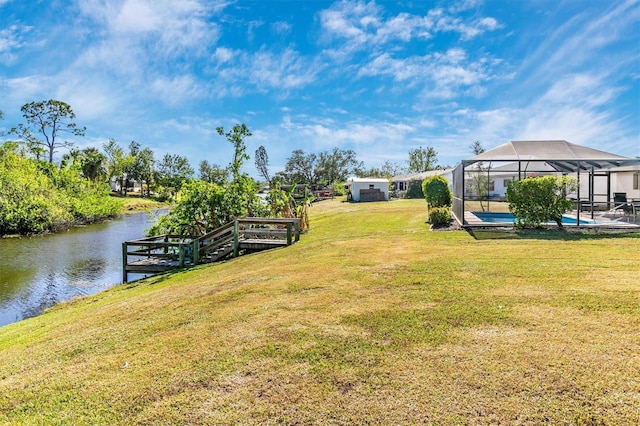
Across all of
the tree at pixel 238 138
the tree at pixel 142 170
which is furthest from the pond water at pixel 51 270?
the tree at pixel 142 170

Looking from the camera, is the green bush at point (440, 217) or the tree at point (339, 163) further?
the tree at point (339, 163)

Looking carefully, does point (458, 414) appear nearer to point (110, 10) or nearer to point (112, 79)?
point (110, 10)

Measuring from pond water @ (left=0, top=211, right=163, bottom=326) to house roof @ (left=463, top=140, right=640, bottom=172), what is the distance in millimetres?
12865

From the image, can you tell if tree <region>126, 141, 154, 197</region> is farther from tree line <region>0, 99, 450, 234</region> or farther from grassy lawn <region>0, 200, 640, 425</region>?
grassy lawn <region>0, 200, 640, 425</region>

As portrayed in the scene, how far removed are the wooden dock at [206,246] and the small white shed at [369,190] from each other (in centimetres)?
2529

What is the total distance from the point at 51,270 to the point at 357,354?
50.5ft

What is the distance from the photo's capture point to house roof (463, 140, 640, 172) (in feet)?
39.0

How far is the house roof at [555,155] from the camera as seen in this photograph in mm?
11898

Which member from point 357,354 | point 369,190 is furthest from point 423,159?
point 357,354

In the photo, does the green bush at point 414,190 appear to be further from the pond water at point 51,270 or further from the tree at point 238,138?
the pond water at point 51,270

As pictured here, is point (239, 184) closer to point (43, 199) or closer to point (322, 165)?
point (43, 199)

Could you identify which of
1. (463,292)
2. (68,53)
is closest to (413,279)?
(463,292)

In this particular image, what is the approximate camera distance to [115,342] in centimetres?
443

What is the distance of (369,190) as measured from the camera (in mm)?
38906
